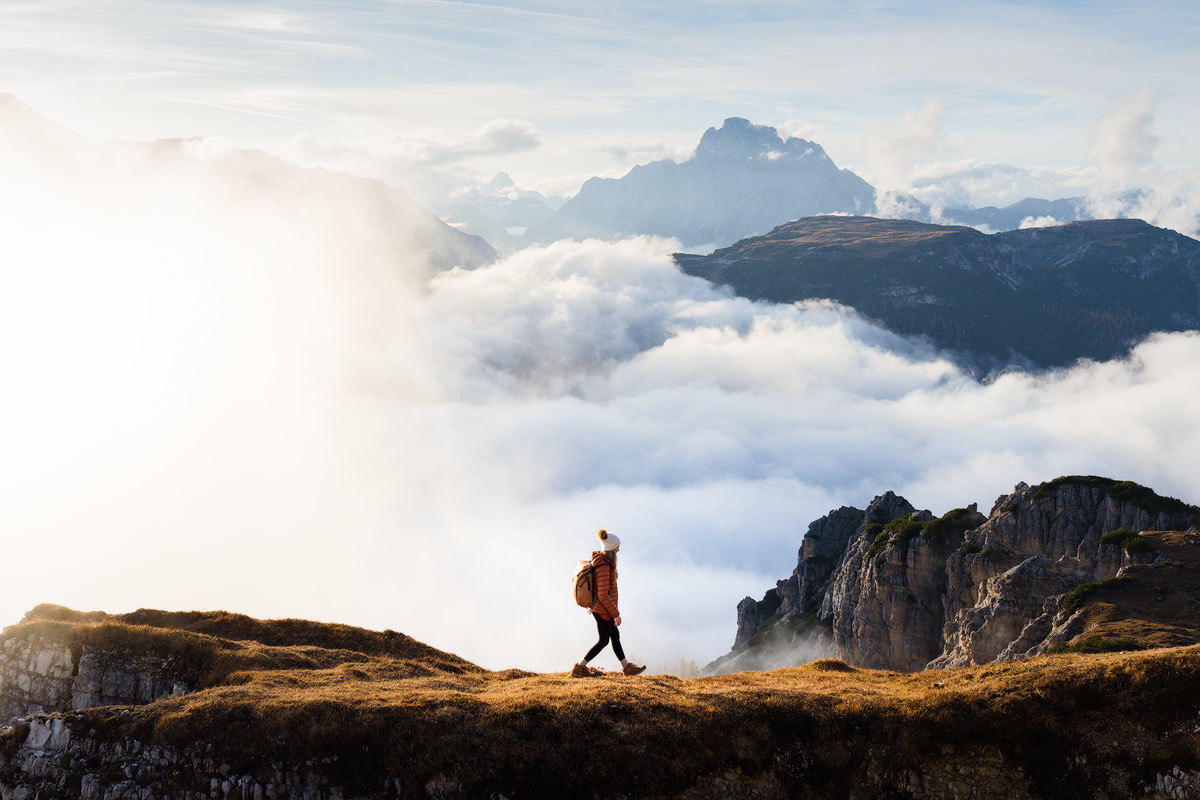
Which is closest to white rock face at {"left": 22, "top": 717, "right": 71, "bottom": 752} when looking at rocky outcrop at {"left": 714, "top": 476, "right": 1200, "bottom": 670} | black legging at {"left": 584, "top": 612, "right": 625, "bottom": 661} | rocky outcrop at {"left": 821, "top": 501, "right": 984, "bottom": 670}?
black legging at {"left": 584, "top": 612, "right": 625, "bottom": 661}

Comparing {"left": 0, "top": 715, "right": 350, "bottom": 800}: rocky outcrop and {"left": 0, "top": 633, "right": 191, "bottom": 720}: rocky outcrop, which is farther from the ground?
{"left": 0, "top": 633, "right": 191, "bottom": 720}: rocky outcrop

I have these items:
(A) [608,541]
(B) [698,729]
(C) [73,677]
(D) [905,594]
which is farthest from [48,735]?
(D) [905,594]

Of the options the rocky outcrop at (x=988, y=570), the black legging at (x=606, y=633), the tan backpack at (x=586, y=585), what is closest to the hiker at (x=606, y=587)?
the black legging at (x=606, y=633)

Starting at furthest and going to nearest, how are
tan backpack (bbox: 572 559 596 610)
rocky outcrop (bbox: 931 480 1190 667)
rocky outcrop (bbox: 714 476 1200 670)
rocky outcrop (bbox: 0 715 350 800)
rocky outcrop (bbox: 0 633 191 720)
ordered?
rocky outcrop (bbox: 714 476 1200 670), rocky outcrop (bbox: 931 480 1190 667), rocky outcrop (bbox: 0 633 191 720), tan backpack (bbox: 572 559 596 610), rocky outcrop (bbox: 0 715 350 800)

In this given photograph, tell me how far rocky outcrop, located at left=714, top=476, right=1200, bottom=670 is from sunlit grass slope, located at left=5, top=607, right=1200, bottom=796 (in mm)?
35527

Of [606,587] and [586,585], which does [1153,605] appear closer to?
[606,587]

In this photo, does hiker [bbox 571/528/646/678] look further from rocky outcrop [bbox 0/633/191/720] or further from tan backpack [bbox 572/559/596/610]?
rocky outcrop [bbox 0/633/191/720]

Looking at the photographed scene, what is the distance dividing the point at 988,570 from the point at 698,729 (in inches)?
2535

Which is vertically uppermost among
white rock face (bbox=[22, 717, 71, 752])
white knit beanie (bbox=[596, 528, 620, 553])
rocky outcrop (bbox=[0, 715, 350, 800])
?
white knit beanie (bbox=[596, 528, 620, 553])

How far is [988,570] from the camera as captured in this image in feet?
255

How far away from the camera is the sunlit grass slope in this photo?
22.7 m

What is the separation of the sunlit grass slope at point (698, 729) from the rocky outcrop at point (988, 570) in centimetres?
3553

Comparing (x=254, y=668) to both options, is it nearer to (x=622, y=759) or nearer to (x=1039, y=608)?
(x=622, y=759)

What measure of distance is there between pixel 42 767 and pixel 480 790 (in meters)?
13.5
